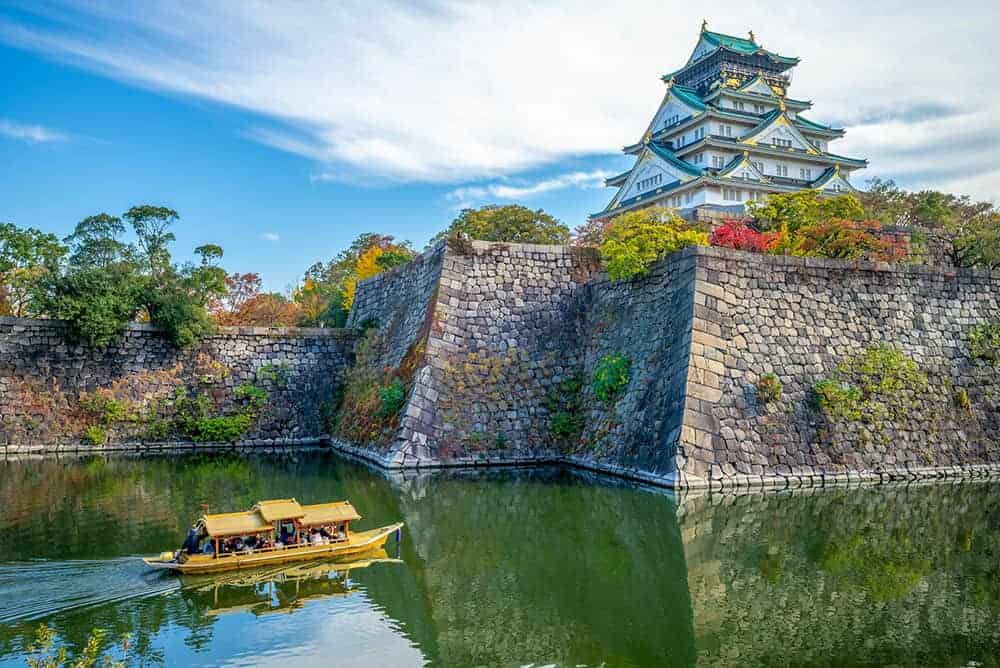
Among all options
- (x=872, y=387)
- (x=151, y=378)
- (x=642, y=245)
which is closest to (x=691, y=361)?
(x=642, y=245)

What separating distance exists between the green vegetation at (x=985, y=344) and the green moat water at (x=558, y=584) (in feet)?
13.8

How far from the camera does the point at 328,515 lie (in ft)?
36.2

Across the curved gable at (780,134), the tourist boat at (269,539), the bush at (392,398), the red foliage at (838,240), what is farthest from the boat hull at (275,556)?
the curved gable at (780,134)

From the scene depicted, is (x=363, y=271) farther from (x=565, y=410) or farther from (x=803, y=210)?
(x=803, y=210)

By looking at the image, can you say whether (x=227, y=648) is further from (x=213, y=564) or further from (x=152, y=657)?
(x=213, y=564)

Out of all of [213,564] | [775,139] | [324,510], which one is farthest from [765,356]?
[775,139]

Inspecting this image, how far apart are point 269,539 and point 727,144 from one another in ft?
→ 98.8

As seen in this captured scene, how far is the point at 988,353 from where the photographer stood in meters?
18.1

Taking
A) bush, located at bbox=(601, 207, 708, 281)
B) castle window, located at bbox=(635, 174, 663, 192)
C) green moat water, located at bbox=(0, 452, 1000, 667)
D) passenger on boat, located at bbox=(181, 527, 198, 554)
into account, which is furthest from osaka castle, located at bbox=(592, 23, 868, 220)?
passenger on boat, located at bbox=(181, 527, 198, 554)

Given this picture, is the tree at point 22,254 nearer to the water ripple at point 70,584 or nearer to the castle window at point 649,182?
the water ripple at point 70,584

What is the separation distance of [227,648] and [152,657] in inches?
25.9

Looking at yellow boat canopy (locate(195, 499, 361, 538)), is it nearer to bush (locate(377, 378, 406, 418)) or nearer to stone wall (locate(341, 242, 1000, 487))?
stone wall (locate(341, 242, 1000, 487))

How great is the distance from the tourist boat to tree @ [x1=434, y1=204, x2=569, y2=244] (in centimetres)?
1840

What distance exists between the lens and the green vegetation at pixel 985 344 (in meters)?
18.1
